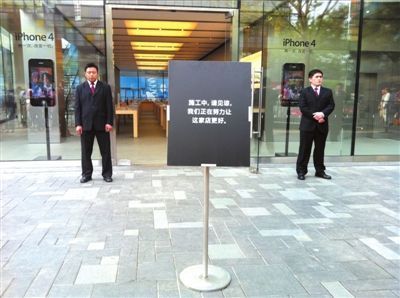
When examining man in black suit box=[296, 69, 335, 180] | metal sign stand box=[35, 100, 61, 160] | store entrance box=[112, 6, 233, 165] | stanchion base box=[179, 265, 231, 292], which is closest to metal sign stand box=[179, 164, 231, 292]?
stanchion base box=[179, 265, 231, 292]

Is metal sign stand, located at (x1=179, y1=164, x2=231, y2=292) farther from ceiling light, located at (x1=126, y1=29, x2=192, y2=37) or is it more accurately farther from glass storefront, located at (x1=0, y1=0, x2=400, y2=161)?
ceiling light, located at (x1=126, y1=29, x2=192, y2=37)

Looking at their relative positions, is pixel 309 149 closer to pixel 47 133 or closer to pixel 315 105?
pixel 315 105

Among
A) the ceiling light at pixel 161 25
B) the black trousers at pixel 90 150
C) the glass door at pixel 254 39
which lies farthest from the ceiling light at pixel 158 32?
the black trousers at pixel 90 150

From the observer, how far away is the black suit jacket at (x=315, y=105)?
20.0 feet

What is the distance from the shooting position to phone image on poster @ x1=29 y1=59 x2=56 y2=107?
23.2 feet

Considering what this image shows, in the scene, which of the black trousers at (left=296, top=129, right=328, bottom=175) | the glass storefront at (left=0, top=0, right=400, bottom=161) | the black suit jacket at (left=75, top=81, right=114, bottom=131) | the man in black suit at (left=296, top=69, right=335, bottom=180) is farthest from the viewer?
the glass storefront at (left=0, top=0, right=400, bottom=161)

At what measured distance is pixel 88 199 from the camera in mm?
5008

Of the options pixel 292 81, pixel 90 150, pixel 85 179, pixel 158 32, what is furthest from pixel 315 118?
pixel 158 32

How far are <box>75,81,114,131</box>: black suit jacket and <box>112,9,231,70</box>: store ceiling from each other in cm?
277

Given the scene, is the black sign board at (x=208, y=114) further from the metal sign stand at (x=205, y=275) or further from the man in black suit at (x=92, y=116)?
the man in black suit at (x=92, y=116)

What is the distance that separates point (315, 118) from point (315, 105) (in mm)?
221

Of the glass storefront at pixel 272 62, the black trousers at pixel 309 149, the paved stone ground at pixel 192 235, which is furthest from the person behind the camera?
the glass storefront at pixel 272 62

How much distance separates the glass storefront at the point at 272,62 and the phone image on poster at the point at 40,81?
3 cm

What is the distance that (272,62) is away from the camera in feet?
25.5
